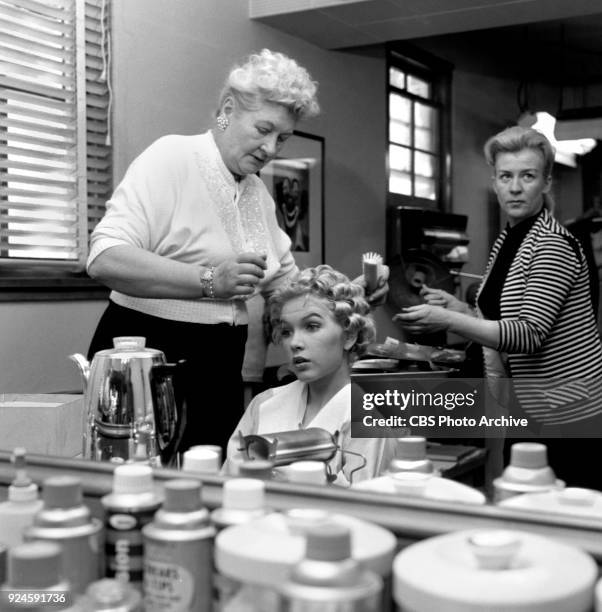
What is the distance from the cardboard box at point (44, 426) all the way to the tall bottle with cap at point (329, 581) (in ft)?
2.08

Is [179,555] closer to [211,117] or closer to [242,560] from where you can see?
[242,560]

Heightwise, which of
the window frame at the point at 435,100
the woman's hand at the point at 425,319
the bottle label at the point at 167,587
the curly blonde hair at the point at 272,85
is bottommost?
the bottle label at the point at 167,587

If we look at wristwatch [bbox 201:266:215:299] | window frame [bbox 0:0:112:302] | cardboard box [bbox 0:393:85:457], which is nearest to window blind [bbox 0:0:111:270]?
window frame [bbox 0:0:112:302]

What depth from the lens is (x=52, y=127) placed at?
254 cm

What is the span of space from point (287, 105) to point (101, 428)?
90cm

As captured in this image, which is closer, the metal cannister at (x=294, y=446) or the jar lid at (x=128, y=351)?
the metal cannister at (x=294, y=446)

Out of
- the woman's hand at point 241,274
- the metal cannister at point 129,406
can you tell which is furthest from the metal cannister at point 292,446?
the woman's hand at point 241,274

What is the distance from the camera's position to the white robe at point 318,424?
103cm

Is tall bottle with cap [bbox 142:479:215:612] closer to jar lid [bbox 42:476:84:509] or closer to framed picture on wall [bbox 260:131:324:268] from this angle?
jar lid [bbox 42:476:84:509]

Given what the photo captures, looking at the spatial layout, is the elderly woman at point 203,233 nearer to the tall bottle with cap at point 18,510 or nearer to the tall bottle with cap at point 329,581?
the tall bottle with cap at point 18,510

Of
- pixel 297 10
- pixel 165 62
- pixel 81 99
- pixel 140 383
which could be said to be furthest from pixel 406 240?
pixel 140 383

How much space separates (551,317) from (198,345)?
2.46 feet

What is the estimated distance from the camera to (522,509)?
803mm

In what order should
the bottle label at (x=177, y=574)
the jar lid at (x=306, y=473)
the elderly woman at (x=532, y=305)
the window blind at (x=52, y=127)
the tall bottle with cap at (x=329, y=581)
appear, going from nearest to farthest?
the tall bottle with cap at (x=329, y=581)
the bottle label at (x=177, y=574)
the jar lid at (x=306, y=473)
the elderly woman at (x=532, y=305)
the window blind at (x=52, y=127)
